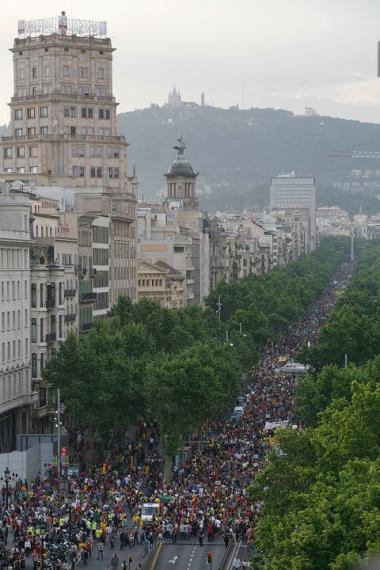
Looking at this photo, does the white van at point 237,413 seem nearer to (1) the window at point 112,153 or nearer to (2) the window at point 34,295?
(2) the window at point 34,295

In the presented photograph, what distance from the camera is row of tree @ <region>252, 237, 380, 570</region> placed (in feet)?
188

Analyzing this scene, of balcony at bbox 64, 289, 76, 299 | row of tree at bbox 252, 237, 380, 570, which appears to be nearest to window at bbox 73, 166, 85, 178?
balcony at bbox 64, 289, 76, 299

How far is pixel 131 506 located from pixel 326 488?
103 ft

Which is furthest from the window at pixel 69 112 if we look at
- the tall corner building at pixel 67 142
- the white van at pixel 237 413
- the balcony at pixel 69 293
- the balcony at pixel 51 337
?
the balcony at pixel 51 337

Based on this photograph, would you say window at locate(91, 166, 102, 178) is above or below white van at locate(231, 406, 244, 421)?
above

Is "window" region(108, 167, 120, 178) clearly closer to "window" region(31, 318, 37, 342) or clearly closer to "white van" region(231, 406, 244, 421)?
"white van" region(231, 406, 244, 421)

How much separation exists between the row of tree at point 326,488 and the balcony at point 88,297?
36002 mm

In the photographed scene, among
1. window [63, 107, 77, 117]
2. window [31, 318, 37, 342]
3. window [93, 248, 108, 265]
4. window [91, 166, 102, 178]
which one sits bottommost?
window [31, 318, 37, 342]

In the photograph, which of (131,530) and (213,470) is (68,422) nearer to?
(213,470)

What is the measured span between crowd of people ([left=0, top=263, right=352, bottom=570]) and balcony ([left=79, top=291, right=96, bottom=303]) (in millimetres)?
28416

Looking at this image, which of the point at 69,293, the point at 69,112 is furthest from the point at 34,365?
the point at 69,112

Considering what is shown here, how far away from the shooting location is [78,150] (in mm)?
196125

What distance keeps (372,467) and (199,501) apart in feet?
95.7

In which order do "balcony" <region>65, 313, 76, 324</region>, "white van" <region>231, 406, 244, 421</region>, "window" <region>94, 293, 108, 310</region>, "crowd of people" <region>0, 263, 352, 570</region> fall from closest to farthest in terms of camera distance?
1. "crowd of people" <region>0, 263, 352, 570</region>
2. "white van" <region>231, 406, 244, 421</region>
3. "balcony" <region>65, 313, 76, 324</region>
4. "window" <region>94, 293, 108, 310</region>
